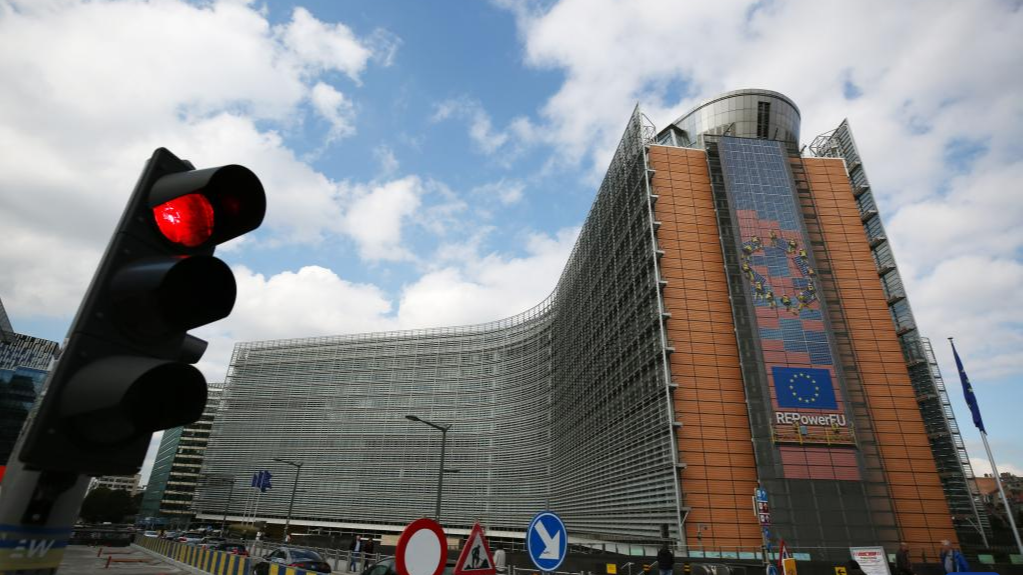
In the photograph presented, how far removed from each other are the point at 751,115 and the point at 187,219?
49.8m

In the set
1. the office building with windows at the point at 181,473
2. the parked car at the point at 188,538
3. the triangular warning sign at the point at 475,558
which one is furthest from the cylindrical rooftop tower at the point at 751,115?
the office building with windows at the point at 181,473

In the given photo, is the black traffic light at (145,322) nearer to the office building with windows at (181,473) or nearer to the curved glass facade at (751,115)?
the curved glass facade at (751,115)

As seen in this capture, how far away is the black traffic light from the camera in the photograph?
196 centimetres

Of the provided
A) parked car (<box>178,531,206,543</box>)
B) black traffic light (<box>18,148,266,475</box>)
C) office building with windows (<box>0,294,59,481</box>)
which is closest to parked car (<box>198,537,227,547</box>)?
parked car (<box>178,531,206,543</box>)

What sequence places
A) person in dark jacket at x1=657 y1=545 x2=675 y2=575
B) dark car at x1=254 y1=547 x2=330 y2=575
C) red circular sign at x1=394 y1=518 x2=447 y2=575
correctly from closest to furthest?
red circular sign at x1=394 y1=518 x2=447 y2=575 < person in dark jacket at x1=657 y1=545 x2=675 y2=575 < dark car at x1=254 y1=547 x2=330 y2=575

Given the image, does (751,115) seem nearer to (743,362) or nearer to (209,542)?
(743,362)

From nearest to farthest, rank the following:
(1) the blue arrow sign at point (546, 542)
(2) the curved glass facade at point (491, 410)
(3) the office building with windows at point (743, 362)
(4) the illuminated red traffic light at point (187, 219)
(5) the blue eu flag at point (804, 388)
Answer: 1. (4) the illuminated red traffic light at point (187, 219)
2. (1) the blue arrow sign at point (546, 542)
3. (3) the office building with windows at point (743, 362)
4. (5) the blue eu flag at point (804, 388)
5. (2) the curved glass facade at point (491, 410)

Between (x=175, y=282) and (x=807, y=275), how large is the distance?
134 feet

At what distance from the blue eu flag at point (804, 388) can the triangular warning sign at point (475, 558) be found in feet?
103

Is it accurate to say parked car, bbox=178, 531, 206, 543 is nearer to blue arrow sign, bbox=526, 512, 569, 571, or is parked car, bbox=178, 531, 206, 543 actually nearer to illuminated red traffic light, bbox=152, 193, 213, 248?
blue arrow sign, bbox=526, 512, 569, 571

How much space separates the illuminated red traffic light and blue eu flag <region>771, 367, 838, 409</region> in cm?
3553

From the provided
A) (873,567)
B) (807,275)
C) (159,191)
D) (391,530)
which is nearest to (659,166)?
(807,275)

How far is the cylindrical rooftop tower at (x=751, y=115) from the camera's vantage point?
44.8m

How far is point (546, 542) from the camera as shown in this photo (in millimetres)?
6730
